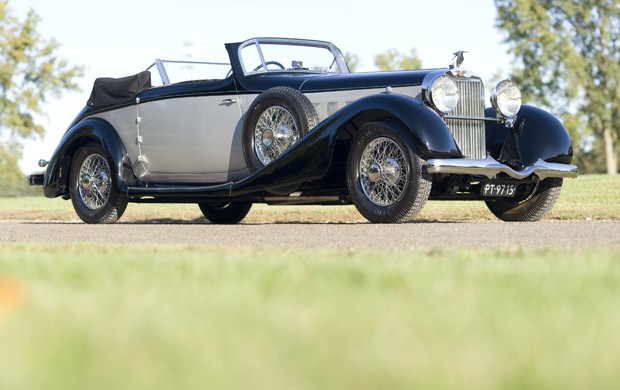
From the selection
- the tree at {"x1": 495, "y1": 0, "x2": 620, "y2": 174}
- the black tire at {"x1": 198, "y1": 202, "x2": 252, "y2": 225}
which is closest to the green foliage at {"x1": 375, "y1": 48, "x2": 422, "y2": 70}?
the tree at {"x1": 495, "y1": 0, "x2": 620, "y2": 174}

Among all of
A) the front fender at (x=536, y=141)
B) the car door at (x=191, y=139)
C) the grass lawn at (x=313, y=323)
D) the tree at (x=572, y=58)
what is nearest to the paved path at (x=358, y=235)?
the car door at (x=191, y=139)

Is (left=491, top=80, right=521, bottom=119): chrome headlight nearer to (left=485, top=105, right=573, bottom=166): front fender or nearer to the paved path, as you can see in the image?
(left=485, top=105, right=573, bottom=166): front fender

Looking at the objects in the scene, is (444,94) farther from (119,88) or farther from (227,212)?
(119,88)

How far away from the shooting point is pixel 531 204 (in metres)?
9.98

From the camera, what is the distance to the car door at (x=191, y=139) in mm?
10180

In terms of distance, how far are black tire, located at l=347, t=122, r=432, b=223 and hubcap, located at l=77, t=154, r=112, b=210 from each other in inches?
140

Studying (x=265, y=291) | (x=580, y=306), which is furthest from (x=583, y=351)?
(x=265, y=291)

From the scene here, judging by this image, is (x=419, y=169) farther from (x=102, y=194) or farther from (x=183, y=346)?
(x=183, y=346)

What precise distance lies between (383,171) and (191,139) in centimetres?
276

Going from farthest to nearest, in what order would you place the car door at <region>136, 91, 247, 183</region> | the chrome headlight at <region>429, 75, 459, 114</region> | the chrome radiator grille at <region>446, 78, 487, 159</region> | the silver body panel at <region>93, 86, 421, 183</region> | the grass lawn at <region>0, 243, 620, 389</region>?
the car door at <region>136, 91, 247, 183</region> → the silver body panel at <region>93, 86, 421, 183</region> → the chrome radiator grille at <region>446, 78, 487, 159</region> → the chrome headlight at <region>429, 75, 459, 114</region> → the grass lawn at <region>0, 243, 620, 389</region>

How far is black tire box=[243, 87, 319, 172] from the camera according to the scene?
30.3ft

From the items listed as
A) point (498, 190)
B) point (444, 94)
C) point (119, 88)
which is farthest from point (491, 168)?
point (119, 88)

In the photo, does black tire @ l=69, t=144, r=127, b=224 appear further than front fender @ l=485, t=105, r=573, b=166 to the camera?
Yes

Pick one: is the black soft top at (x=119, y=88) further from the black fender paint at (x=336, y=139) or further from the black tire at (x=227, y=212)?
the black fender paint at (x=336, y=139)
